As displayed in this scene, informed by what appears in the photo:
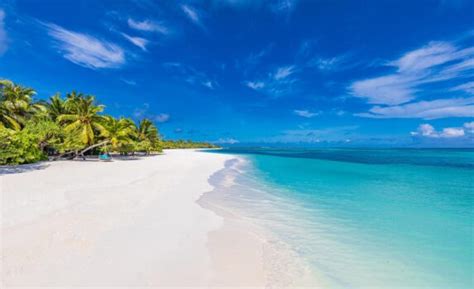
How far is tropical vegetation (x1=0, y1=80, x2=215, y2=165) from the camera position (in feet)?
51.9

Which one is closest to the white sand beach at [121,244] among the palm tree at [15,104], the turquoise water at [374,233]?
the turquoise water at [374,233]

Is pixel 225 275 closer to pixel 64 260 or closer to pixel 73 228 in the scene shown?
pixel 64 260

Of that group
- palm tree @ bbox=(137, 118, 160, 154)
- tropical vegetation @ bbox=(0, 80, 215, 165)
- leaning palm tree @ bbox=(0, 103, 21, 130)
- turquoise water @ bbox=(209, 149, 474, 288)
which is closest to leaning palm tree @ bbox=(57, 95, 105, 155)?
tropical vegetation @ bbox=(0, 80, 215, 165)

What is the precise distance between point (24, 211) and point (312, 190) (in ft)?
38.9

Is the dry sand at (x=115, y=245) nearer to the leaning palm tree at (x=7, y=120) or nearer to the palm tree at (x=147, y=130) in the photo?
the leaning palm tree at (x=7, y=120)

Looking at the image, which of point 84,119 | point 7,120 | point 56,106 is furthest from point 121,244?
point 56,106

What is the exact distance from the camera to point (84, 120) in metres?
24.2

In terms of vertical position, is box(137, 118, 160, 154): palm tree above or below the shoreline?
above

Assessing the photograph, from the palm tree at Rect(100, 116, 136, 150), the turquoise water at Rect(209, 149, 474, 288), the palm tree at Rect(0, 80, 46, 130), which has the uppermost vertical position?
the palm tree at Rect(0, 80, 46, 130)

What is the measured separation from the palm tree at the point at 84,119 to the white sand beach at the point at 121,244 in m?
17.3

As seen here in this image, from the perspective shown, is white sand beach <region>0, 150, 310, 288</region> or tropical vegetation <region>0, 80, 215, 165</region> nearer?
white sand beach <region>0, 150, 310, 288</region>

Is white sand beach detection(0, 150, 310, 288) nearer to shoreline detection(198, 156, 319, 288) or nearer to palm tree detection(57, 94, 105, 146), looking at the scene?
shoreline detection(198, 156, 319, 288)

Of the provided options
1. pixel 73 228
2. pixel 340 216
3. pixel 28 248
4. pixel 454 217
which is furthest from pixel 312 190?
pixel 28 248

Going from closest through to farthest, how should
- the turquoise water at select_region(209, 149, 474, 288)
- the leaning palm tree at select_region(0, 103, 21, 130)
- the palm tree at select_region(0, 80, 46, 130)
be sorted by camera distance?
the turquoise water at select_region(209, 149, 474, 288), the leaning palm tree at select_region(0, 103, 21, 130), the palm tree at select_region(0, 80, 46, 130)
